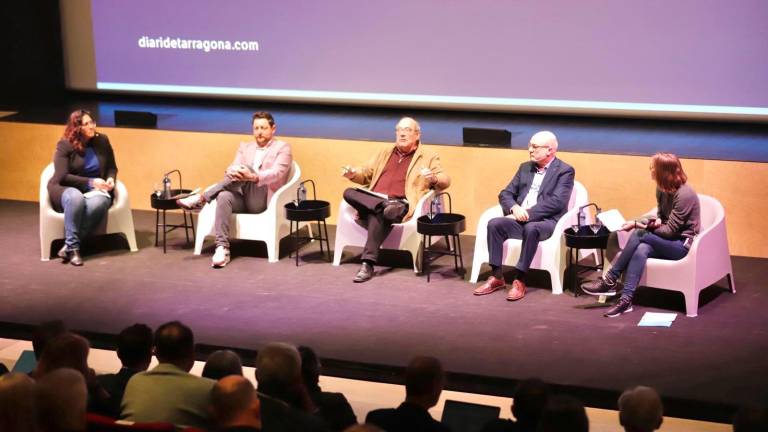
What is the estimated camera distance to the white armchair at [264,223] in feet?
25.3

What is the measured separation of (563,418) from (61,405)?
1.54 m

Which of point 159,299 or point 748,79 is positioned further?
point 748,79

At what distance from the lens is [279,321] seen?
20.9 ft

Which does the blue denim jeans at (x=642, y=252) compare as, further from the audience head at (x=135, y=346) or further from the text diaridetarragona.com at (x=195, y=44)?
the text diaridetarragona.com at (x=195, y=44)

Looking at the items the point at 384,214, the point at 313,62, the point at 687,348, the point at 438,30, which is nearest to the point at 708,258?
the point at 687,348

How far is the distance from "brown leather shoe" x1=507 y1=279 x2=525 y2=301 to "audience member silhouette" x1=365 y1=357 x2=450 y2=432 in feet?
9.62

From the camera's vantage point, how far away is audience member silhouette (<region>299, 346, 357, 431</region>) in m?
4.00

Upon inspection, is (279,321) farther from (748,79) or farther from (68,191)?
(748,79)

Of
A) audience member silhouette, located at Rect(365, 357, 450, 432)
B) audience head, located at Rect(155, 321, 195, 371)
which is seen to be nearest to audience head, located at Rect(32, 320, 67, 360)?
audience head, located at Rect(155, 321, 195, 371)

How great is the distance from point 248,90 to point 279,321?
476 centimetres

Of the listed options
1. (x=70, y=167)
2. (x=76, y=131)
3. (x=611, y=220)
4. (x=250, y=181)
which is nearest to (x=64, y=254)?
(x=70, y=167)

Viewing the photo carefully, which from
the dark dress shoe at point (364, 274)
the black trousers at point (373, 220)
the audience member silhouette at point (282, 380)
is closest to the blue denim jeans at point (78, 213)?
the black trousers at point (373, 220)

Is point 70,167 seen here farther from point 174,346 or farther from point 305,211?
point 174,346

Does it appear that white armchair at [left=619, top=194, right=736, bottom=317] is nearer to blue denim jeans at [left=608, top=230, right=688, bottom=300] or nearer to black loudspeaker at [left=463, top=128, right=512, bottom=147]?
blue denim jeans at [left=608, top=230, right=688, bottom=300]
